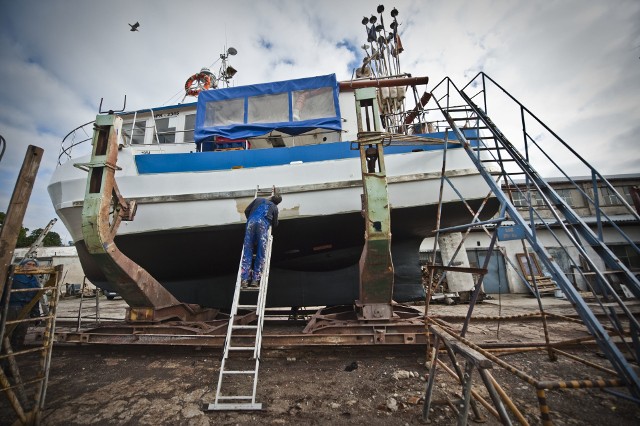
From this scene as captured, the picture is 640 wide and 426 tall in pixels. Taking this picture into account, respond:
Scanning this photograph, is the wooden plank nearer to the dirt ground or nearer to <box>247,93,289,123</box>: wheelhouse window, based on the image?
the dirt ground

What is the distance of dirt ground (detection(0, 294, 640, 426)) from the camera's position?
217 centimetres

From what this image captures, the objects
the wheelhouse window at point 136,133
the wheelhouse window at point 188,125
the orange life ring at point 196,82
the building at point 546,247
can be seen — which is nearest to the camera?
the wheelhouse window at point 188,125

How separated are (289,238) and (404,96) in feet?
14.5

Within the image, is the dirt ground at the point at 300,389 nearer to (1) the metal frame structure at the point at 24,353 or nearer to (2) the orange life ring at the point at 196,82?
(1) the metal frame structure at the point at 24,353

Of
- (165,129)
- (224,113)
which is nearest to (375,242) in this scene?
(224,113)

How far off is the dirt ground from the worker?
1.03 metres

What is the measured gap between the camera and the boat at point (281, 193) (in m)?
4.58

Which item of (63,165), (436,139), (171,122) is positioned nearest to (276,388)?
(436,139)

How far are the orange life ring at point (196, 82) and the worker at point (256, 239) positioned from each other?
21.5 feet

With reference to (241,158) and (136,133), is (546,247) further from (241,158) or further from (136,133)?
(136,133)

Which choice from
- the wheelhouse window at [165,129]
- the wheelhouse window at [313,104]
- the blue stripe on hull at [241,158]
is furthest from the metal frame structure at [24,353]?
the wheelhouse window at [165,129]

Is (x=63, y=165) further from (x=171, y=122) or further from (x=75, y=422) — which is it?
(x=75, y=422)

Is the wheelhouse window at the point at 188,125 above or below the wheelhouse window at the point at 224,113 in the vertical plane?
above

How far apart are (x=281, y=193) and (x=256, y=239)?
1.26m
